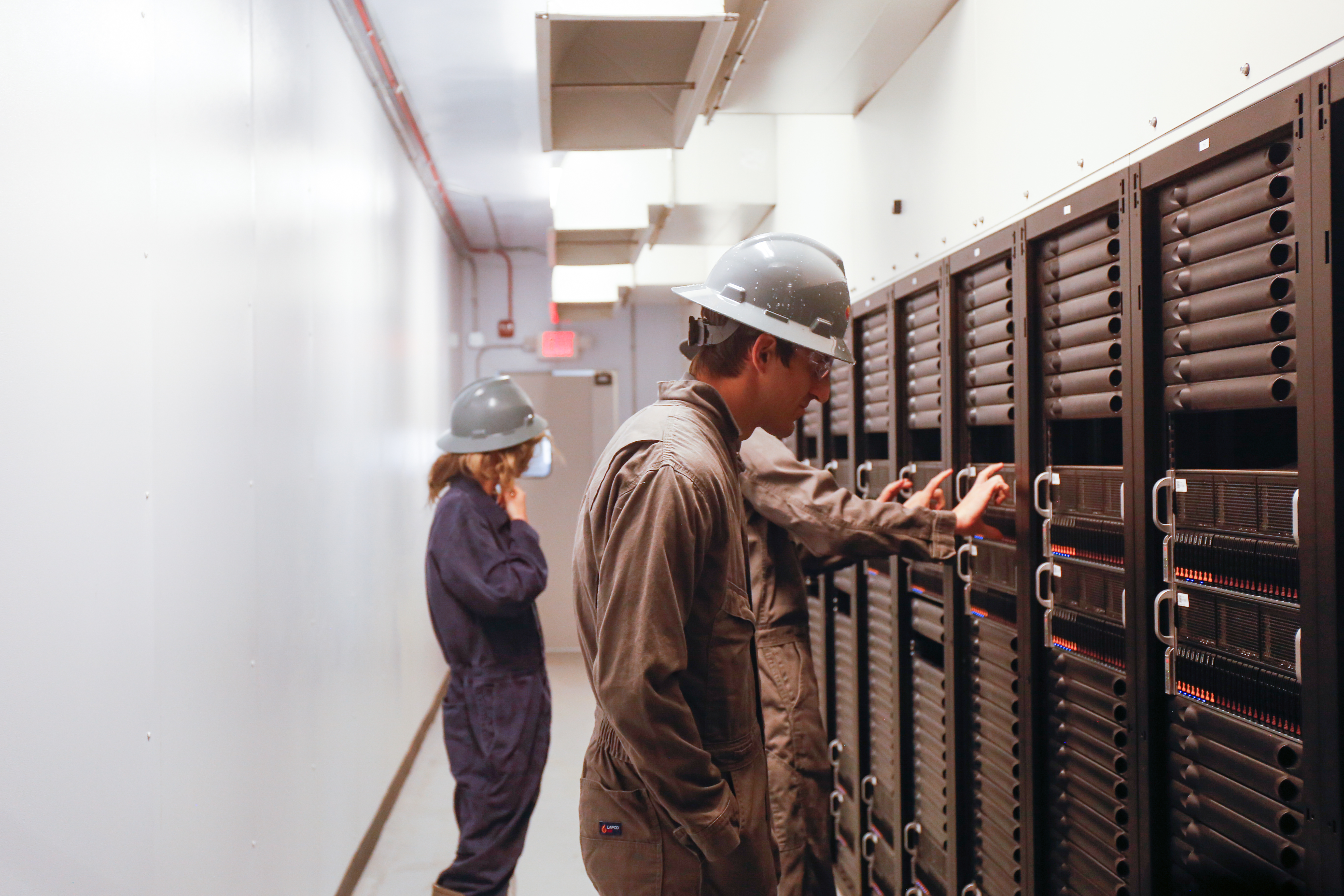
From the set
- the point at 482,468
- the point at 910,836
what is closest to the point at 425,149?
the point at 482,468

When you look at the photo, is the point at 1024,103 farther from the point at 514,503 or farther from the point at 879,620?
the point at 514,503

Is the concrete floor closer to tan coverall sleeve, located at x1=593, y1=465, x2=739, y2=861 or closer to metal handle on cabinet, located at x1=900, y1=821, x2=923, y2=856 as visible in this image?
metal handle on cabinet, located at x1=900, y1=821, x2=923, y2=856

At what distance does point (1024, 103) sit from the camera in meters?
2.21

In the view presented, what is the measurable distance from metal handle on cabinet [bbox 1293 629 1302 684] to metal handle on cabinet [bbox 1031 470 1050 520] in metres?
0.72

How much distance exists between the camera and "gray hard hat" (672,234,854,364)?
164 cm

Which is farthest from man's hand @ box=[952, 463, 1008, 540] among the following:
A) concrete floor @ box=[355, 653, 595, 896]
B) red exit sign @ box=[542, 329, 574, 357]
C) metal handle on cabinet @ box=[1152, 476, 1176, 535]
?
red exit sign @ box=[542, 329, 574, 357]

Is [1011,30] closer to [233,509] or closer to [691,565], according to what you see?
[691,565]

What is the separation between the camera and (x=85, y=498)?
1.54m

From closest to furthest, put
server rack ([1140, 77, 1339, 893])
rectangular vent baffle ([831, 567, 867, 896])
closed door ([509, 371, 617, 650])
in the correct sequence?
server rack ([1140, 77, 1339, 893]) → rectangular vent baffle ([831, 567, 867, 896]) → closed door ([509, 371, 617, 650])

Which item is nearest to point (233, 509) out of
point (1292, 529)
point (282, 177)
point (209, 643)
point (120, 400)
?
point (209, 643)

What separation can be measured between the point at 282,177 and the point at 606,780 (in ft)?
6.96

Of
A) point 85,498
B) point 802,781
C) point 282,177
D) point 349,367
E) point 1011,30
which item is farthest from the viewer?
point 349,367

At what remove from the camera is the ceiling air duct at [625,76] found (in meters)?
2.46

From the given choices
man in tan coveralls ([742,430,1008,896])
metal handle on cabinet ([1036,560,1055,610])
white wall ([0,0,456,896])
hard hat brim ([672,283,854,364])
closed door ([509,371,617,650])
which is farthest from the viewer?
closed door ([509,371,617,650])
